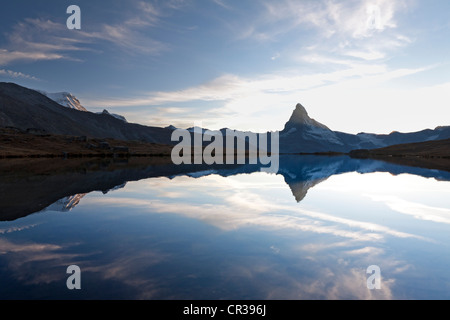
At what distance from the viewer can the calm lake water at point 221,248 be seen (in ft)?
29.6

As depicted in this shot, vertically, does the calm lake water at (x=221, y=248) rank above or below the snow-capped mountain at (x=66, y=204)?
below

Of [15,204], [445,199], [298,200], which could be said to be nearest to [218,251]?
[298,200]

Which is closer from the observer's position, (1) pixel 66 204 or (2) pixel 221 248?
(2) pixel 221 248

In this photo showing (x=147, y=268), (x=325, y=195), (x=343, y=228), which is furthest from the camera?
(x=325, y=195)

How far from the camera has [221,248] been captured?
12797 millimetres

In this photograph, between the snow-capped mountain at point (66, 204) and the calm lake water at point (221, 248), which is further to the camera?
the snow-capped mountain at point (66, 204)

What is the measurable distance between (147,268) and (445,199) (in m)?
29.1

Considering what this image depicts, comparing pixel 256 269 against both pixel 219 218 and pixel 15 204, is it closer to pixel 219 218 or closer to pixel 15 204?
pixel 219 218

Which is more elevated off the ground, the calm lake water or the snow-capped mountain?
the snow-capped mountain

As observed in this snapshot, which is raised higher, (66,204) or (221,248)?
(66,204)

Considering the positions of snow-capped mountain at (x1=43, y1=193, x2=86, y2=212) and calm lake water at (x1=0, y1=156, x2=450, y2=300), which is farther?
snow-capped mountain at (x1=43, y1=193, x2=86, y2=212)

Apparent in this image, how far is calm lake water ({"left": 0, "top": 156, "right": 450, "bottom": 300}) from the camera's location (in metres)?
9.02
